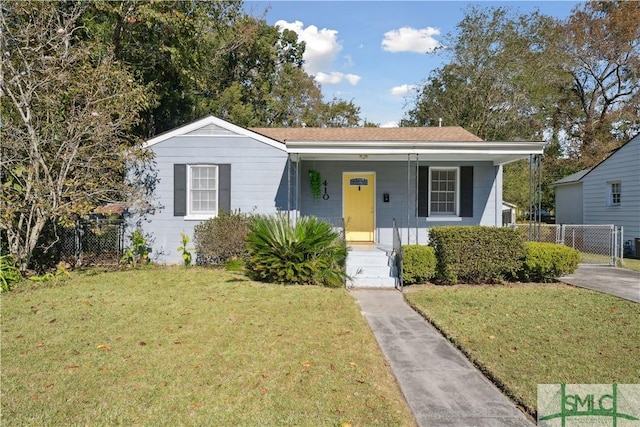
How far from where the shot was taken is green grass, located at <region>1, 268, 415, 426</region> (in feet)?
10.0

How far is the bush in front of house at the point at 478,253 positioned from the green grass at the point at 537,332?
1.75 ft

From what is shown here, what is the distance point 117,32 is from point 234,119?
904cm

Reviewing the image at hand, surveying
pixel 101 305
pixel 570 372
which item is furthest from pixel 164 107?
pixel 570 372

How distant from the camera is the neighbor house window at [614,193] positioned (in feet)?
51.1

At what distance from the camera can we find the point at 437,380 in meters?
3.80

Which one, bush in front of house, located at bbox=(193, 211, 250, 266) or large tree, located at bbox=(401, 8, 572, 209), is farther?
large tree, located at bbox=(401, 8, 572, 209)

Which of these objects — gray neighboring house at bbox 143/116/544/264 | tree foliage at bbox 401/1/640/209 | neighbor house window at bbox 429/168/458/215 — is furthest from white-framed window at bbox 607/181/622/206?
neighbor house window at bbox 429/168/458/215

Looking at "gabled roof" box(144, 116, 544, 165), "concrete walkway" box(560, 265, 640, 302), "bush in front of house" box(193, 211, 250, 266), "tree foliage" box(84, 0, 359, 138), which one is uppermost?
"tree foliage" box(84, 0, 359, 138)

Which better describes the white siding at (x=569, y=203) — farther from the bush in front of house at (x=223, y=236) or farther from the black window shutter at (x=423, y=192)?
the bush in front of house at (x=223, y=236)

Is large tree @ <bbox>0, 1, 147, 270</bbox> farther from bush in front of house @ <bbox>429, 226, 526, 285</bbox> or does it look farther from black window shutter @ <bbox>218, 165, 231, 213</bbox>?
bush in front of house @ <bbox>429, 226, 526, 285</bbox>

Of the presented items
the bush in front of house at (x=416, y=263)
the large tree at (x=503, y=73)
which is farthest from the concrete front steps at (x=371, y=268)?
the large tree at (x=503, y=73)

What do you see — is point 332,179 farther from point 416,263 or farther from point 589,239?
point 589,239

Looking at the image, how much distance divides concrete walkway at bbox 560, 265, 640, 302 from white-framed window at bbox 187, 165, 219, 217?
9443 millimetres

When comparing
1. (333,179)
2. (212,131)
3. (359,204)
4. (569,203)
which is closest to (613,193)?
(569,203)
